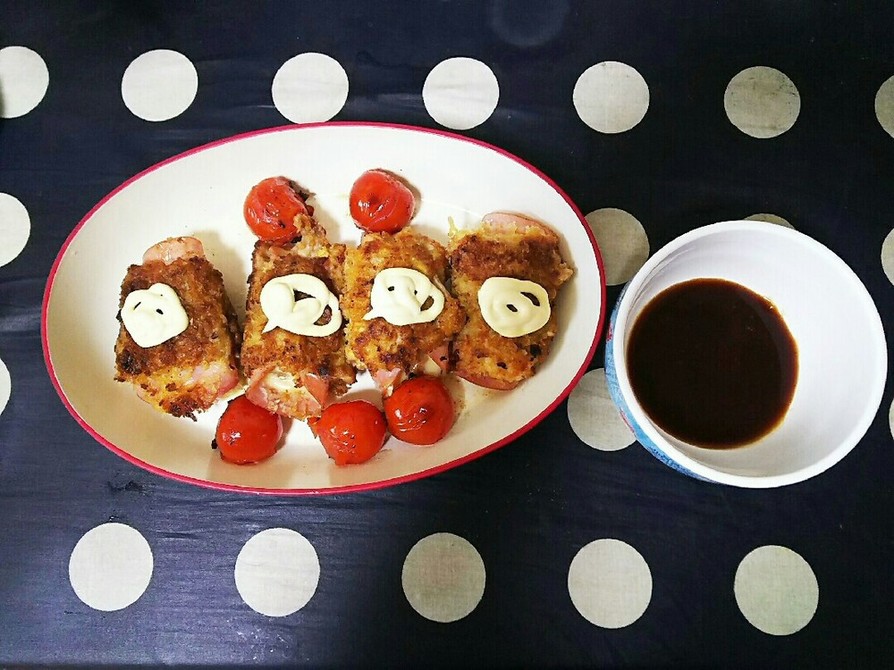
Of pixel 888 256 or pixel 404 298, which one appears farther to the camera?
pixel 888 256

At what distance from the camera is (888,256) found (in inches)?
55.7

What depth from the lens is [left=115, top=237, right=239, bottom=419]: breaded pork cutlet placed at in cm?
130

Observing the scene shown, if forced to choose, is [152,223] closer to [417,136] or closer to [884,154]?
[417,136]

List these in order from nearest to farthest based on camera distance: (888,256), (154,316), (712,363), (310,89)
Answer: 1. (712,363)
2. (154,316)
3. (888,256)
4. (310,89)

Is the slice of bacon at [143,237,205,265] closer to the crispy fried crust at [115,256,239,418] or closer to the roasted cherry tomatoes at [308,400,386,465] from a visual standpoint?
the crispy fried crust at [115,256,239,418]

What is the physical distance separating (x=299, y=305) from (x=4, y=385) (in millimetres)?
643

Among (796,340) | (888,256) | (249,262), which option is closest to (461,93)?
(249,262)

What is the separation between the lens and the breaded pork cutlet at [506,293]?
1271 millimetres

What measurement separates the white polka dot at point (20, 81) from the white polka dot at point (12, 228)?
206 mm

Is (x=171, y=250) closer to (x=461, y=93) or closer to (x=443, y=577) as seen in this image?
(x=461, y=93)

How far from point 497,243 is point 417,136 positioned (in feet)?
0.87

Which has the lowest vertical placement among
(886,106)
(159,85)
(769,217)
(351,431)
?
(351,431)

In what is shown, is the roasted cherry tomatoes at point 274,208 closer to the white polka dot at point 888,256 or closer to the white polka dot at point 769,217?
the white polka dot at point 769,217

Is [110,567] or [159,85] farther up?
[159,85]
